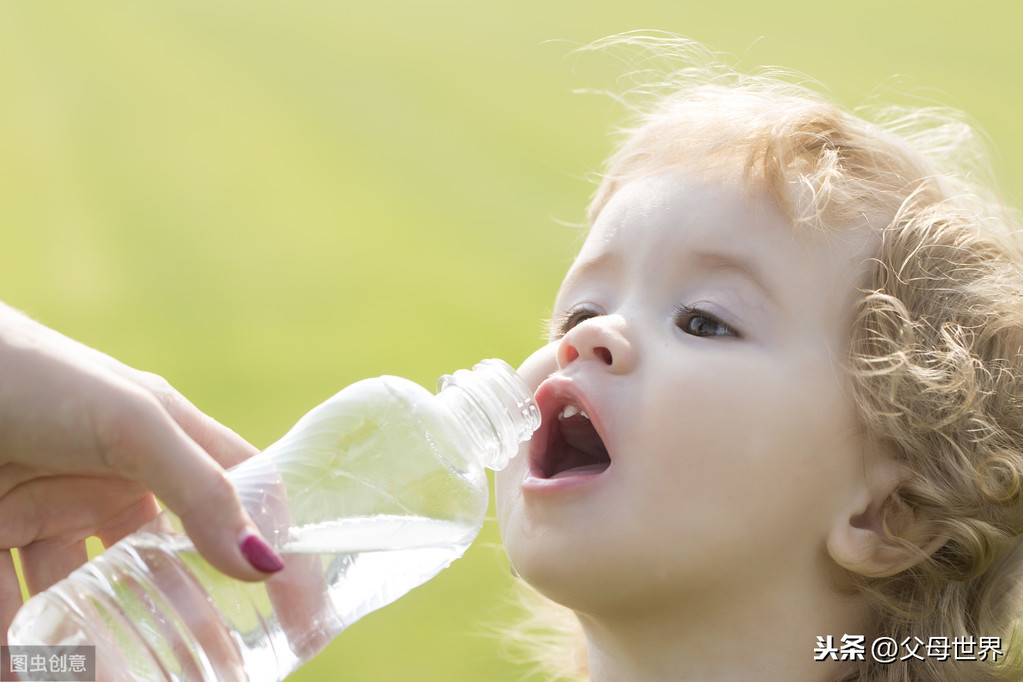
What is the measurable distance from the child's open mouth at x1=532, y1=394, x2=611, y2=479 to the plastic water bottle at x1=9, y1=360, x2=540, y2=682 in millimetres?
74

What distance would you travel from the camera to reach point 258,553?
762 millimetres

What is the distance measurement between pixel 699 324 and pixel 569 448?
182 millimetres

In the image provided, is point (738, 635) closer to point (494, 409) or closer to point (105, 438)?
point (494, 409)

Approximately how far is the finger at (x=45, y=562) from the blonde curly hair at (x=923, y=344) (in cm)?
71

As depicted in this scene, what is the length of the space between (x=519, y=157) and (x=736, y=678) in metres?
2.50

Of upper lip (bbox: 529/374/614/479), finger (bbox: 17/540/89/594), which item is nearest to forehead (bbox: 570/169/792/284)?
upper lip (bbox: 529/374/614/479)

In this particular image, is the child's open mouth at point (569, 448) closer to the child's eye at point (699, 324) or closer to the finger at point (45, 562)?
the child's eye at point (699, 324)

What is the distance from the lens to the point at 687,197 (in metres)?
1.05

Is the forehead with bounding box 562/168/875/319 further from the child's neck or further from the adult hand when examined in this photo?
the adult hand

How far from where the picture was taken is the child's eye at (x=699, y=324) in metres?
Result: 1.00

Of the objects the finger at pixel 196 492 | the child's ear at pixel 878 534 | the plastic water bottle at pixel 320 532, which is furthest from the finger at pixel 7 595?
the child's ear at pixel 878 534

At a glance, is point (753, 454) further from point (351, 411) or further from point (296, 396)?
point (296, 396)

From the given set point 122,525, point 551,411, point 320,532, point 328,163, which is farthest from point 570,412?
point 328,163

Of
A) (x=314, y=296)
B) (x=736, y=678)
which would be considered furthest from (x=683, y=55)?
(x=314, y=296)
